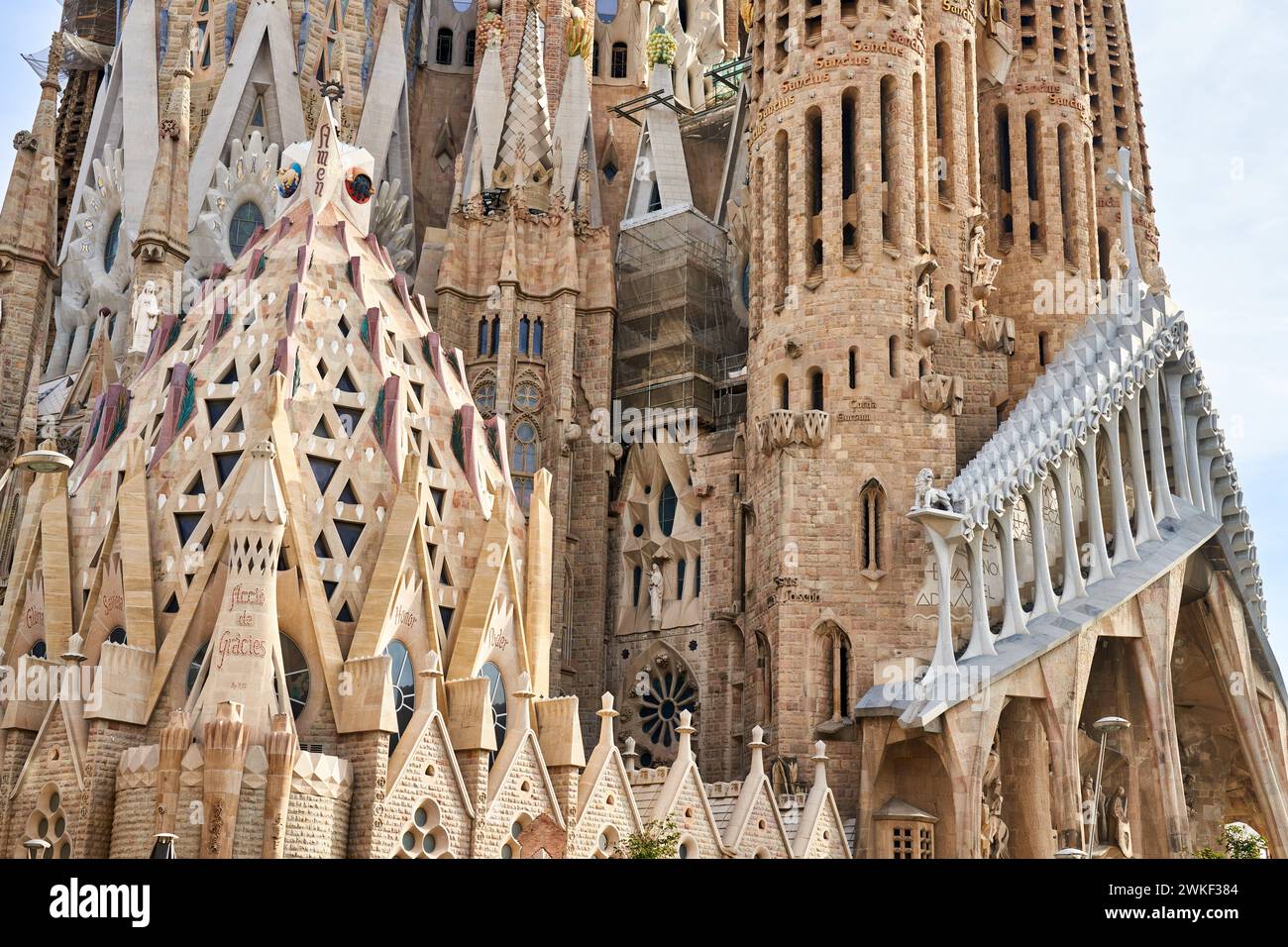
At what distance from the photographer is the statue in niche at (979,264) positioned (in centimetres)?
4281

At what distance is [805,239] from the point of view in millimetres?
41281

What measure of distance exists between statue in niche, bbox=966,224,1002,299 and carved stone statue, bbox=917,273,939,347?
2.26m

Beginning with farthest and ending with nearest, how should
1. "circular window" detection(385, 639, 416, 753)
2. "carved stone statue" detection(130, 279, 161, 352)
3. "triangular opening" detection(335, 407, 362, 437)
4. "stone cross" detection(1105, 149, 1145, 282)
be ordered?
"carved stone statue" detection(130, 279, 161, 352)
"stone cross" detection(1105, 149, 1145, 282)
"triangular opening" detection(335, 407, 362, 437)
"circular window" detection(385, 639, 416, 753)

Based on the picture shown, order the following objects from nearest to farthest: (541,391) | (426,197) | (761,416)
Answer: (761,416)
(541,391)
(426,197)

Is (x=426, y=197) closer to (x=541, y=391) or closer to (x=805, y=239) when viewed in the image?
(x=541, y=391)

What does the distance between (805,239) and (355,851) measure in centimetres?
1794

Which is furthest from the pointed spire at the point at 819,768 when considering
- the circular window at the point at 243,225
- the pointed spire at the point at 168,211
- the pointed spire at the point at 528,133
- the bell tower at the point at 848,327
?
the circular window at the point at 243,225

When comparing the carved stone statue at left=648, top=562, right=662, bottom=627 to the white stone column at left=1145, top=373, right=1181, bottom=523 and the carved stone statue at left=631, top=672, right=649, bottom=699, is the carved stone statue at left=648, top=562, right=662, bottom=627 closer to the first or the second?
the carved stone statue at left=631, top=672, right=649, bottom=699

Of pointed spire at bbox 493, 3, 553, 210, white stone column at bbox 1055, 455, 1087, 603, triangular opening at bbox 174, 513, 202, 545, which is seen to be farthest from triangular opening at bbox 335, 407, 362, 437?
white stone column at bbox 1055, 455, 1087, 603

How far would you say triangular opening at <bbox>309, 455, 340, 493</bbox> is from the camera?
34.5m

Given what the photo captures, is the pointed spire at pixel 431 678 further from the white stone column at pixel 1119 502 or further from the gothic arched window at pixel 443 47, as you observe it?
the gothic arched window at pixel 443 47

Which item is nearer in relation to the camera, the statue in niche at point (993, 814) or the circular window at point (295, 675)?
the circular window at point (295, 675)

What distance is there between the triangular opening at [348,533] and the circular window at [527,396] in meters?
10.8
